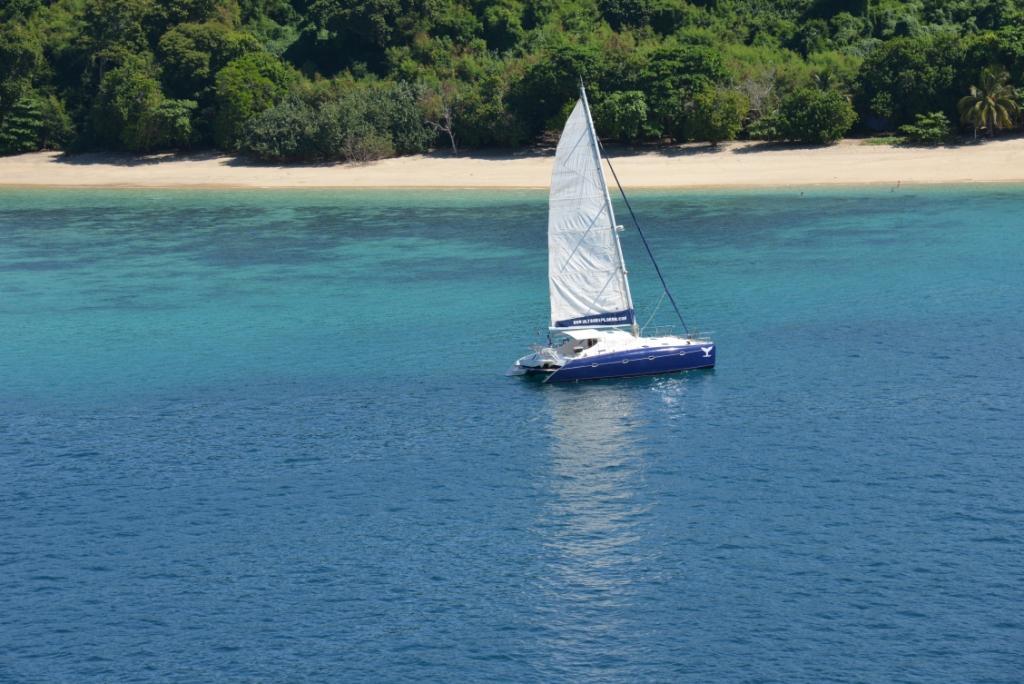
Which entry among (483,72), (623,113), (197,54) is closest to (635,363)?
(623,113)

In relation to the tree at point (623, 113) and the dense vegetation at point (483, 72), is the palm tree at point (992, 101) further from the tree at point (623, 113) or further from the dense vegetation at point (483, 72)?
the tree at point (623, 113)

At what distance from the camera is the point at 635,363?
202 feet

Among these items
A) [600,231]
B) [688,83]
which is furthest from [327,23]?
[600,231]

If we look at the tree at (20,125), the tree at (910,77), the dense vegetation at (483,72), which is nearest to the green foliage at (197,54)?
the dense vegetation at (483,72)

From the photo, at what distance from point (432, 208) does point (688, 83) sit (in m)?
24.7

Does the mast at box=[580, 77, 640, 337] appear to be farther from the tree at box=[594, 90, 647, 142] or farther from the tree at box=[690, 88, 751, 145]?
the tree at box=[594, 90, 647, 142]

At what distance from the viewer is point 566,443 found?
5344 centimetres

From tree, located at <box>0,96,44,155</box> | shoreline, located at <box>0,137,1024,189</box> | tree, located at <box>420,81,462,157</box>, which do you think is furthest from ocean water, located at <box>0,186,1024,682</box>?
tree, located at <box>0,96,44,155</box>

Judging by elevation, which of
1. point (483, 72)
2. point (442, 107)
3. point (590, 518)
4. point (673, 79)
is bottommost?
point (590, 518)

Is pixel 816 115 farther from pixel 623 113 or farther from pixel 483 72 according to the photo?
pixel 483 72

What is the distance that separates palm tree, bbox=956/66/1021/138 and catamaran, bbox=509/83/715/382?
191ft

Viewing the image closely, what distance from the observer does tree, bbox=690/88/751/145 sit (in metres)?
118

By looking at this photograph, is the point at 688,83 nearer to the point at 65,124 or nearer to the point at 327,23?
the point at 327,23

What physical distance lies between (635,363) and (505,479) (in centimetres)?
1355
